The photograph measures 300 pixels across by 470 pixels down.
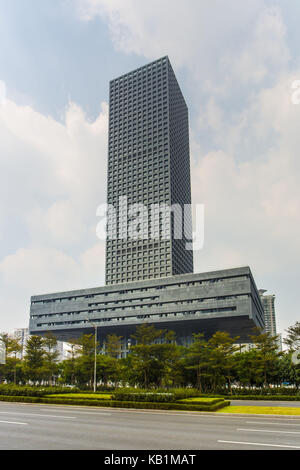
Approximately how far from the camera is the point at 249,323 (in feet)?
299

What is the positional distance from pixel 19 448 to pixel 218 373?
162ft

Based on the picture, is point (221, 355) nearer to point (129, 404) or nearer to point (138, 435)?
point (129, 404)

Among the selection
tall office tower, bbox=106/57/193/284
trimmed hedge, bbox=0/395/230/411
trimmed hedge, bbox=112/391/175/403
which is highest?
tall office tower, bbox=106/57/193/284

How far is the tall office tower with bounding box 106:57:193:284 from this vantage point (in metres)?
132

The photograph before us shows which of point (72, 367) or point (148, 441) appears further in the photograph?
point (72, 367)

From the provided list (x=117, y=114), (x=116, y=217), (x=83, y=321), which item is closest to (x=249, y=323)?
(x=83, y=321)

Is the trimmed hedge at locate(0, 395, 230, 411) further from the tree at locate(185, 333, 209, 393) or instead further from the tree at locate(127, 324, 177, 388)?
the tree at locate(127, 324, 177, 388)

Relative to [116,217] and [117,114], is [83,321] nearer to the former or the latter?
Answer: [116,217]

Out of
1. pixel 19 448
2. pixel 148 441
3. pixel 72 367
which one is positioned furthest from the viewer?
pixel 72 367

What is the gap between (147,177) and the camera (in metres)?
142

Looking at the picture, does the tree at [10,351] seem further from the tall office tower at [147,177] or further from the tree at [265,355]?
the tall office tower at [147,177]

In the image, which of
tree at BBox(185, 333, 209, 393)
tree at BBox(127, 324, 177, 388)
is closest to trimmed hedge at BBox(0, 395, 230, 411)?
tree at BBox(185, 333, 209, 393)

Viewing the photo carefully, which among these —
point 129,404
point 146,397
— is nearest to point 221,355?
point 146,397

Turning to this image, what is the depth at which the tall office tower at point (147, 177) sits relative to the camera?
132 metres
